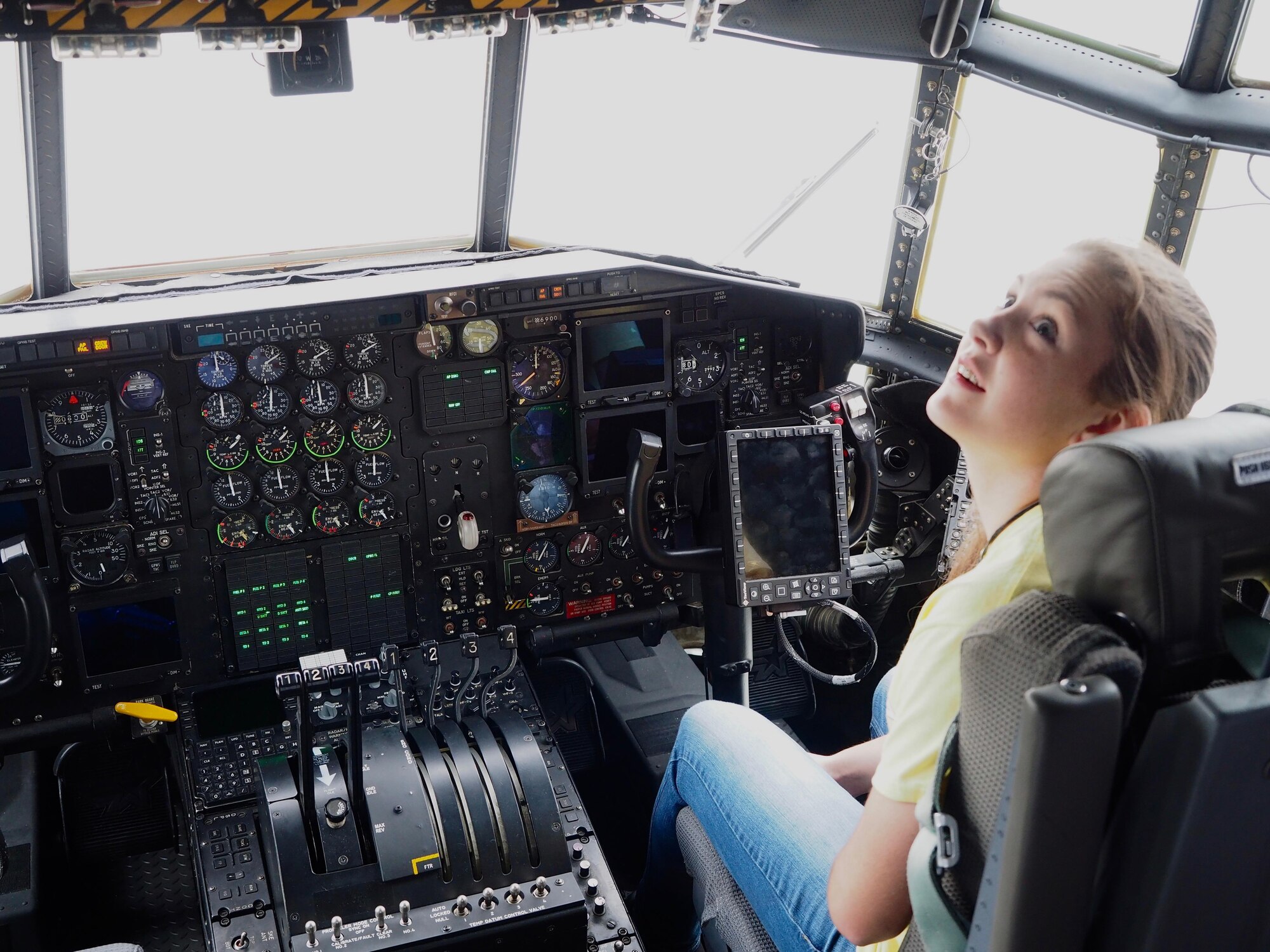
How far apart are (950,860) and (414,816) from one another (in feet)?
4.37

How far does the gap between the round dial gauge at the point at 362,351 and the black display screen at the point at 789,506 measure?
916 millimetres

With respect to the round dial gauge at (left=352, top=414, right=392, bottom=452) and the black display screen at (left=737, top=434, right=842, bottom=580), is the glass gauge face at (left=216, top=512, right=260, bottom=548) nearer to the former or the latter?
the round dial gauge at (left=352, top=414, right=392, bottom=452)

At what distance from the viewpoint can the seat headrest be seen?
1.09 m

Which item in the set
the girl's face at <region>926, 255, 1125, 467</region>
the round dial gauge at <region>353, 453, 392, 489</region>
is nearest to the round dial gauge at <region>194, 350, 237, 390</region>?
the round dial gauge at <region>353, 453, 392, 489</region>

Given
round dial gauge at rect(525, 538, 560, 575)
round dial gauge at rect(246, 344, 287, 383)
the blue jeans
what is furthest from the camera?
round dial gauge at rect(525, 538, 560, 575)

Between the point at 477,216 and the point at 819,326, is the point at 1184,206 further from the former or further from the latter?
the point at 477,216

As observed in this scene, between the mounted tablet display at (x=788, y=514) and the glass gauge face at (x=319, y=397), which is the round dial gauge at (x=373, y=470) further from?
the mounted tablet display at (x=788, y=514)

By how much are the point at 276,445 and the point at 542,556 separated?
2.48 ft

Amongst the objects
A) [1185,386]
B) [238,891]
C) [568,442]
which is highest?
[1185,386]

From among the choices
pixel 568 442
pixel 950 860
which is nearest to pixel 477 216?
pixel 568 442

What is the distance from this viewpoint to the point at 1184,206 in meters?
3.06

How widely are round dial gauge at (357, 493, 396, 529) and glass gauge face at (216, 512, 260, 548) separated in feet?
0.85

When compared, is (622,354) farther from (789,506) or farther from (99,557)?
(99,557)

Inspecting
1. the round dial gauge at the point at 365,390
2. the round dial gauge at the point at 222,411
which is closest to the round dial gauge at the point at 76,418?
the round dial gauge at the point at 222,411
